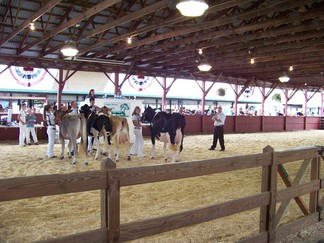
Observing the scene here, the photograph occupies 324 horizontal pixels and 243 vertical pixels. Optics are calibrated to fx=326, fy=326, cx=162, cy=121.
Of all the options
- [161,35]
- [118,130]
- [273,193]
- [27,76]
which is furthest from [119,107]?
[273,193]

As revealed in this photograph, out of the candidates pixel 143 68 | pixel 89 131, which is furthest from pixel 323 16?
pixel 143 68

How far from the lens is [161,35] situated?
10.9 meters

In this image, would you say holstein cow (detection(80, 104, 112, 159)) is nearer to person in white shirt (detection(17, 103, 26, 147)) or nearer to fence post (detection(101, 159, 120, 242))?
person in white shirt (detection(17, 103, 26, 147))

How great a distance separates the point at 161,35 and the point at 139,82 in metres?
11.9

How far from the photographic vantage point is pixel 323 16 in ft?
25.9

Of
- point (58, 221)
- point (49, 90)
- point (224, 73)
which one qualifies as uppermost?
point (224, 73)

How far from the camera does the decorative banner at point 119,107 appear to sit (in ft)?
44.8

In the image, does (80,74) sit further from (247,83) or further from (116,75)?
(247,83)

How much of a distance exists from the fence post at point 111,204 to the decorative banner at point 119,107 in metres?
11.3

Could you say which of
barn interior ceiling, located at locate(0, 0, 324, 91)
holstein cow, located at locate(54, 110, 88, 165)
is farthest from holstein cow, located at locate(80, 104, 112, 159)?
barn interior ceiling, located at locate(0, 0, 324, 91)

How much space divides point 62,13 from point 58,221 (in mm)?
9034

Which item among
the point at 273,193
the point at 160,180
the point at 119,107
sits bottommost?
the point at 273,193

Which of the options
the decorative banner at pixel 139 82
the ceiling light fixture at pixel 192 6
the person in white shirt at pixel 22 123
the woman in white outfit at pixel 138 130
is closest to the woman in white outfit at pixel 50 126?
the woman in white outfit at pixel 138 130

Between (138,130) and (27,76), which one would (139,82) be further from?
(138,130)
